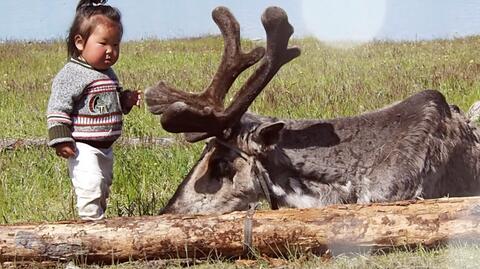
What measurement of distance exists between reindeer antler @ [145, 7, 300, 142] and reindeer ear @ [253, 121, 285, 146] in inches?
6.9

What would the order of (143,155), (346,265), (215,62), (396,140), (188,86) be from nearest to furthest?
1. (346,265)
2. (396,140)
3. (143,155)
4. (188,86)
5. (215,62)

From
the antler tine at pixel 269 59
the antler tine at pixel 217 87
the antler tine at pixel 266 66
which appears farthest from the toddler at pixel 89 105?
the antler tine at pixel 269 59

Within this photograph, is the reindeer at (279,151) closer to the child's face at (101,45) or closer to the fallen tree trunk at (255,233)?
the child's face at (101,45)

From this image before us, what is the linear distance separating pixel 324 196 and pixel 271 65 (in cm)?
86

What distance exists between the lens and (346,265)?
4.50 metres

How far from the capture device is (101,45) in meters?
5.29

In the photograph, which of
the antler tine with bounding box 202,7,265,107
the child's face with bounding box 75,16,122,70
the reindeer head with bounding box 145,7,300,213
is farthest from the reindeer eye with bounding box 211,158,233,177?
the child's face with bounding box 75,16,122,70

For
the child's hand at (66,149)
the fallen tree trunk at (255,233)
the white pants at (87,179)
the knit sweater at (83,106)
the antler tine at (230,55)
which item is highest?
the antler tine at (230,55)

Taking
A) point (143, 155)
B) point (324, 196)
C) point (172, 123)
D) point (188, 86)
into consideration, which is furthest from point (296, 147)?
point (188, 86)

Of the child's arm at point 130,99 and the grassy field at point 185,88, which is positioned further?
the grassy field at point 185,88

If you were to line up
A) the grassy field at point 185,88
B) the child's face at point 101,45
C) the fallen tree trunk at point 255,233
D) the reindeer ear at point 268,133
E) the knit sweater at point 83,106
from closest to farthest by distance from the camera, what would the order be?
the fallen tree trunk at point 255,233, the reindeer ear at point 268,133, the knit sweater at point 83,106, the child's face at point 101,45, the grassy field at point 185,88

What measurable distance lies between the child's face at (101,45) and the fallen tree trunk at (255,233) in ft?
3.73

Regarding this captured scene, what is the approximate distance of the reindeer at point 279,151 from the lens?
A: 5215mm

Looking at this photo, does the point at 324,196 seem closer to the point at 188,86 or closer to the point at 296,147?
the point at 296,147
